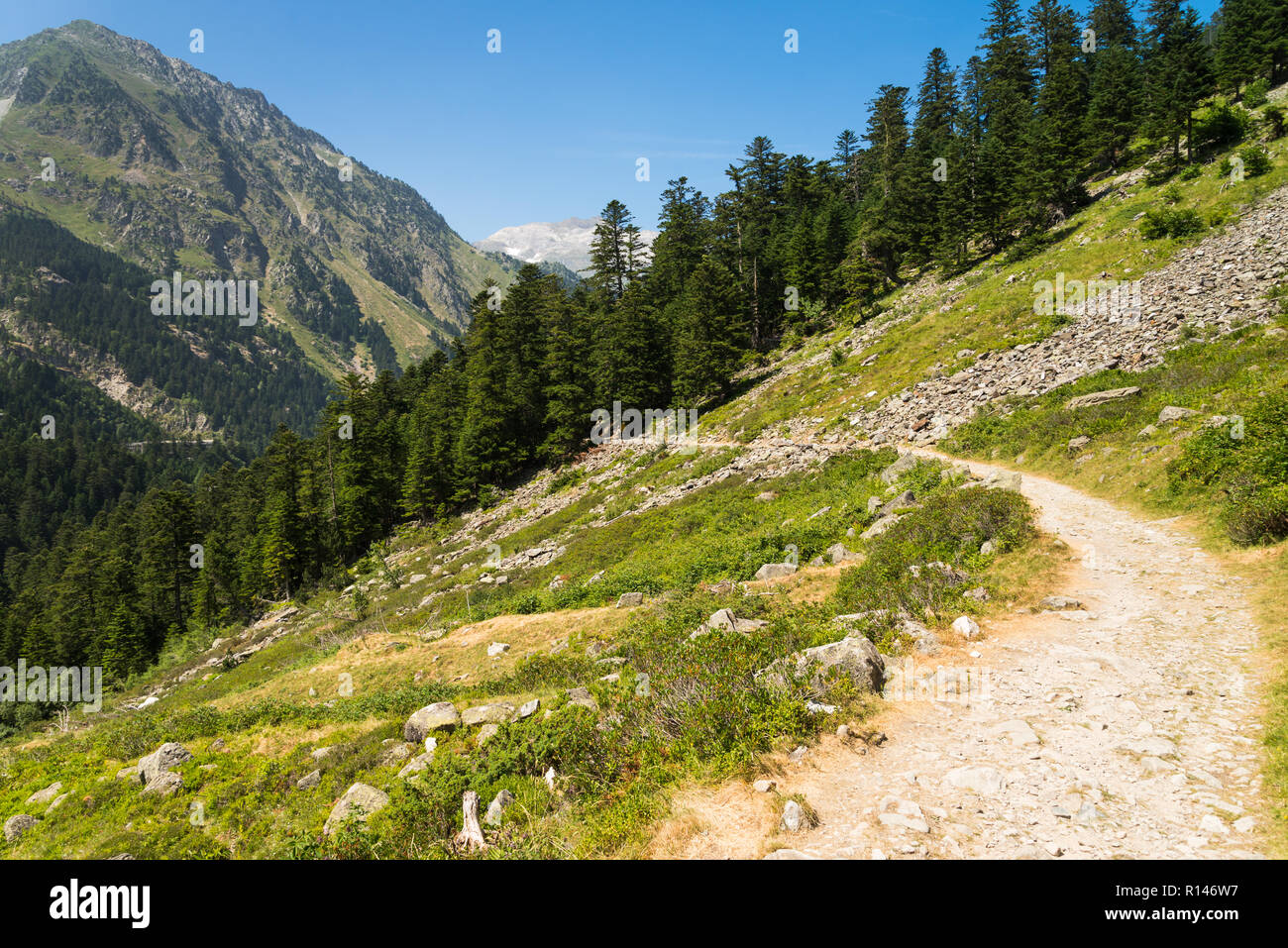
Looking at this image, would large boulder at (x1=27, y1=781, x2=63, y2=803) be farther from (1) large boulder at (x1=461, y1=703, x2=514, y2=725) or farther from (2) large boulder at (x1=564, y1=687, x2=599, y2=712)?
(2) large boulder at (x1=564, y1=687, x2=599, y2=712)

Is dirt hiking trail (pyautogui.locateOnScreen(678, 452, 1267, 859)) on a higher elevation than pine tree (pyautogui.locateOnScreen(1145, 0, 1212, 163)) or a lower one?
lower

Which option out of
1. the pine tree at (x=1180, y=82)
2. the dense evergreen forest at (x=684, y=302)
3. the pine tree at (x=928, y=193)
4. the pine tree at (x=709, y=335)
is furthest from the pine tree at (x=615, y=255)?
the pine tree at (x=1180, y=82)

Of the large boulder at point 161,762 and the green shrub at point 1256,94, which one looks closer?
the large boulder at point 161,762

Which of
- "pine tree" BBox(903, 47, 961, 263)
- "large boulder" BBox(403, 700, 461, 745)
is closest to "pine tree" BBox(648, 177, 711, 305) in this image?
"pine tree" BBox(903, 47, 961, 263)

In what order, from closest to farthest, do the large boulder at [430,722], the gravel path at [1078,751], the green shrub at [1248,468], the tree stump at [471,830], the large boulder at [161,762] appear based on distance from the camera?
1. the gravel path at [1078,751]
2. the tree stump at [471,830]
3. the green shrub at [1248,468]
4. the large boulder at [430,722]
5. the large boulder at [161,762]

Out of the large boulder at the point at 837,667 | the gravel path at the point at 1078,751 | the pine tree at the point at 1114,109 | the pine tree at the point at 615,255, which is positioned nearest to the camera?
the gravel path at the point at 1078,751

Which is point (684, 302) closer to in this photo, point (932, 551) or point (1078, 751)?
point (932, 551)

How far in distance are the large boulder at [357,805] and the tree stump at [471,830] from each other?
185cm

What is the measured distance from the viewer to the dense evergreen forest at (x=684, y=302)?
142ft

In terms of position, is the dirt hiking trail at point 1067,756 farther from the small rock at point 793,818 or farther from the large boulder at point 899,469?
the large boulder at point 899,469

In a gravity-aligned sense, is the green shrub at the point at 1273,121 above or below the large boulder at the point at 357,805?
above

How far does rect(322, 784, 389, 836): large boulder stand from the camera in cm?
821

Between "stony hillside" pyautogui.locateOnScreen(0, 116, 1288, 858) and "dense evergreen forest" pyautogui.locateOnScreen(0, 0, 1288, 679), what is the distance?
19.1 m

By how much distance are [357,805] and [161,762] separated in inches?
315
